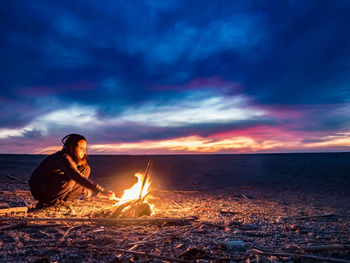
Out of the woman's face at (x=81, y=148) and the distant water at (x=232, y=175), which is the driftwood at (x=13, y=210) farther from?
the distant water at (x=232, y=175)

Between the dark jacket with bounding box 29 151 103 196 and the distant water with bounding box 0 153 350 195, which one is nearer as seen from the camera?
the dark jacket with bounding box 29 151 103 196

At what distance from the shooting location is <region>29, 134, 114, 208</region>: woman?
20.7 feet

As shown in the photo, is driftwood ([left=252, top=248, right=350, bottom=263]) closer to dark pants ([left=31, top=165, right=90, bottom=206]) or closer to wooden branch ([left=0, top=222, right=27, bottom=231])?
wooden branch ([left=0, top=222, right=27, bottom=231])

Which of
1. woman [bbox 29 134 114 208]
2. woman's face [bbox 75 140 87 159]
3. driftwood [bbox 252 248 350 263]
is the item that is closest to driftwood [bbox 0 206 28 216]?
woman [bbox 29 134 114 208]

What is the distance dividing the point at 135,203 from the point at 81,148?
208 centimetres

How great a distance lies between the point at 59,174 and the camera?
21.9 feet

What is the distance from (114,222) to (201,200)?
417cm

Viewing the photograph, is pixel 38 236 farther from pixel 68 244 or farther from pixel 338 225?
pixel 338 225

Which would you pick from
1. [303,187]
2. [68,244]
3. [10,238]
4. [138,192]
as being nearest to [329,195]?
[303,187]

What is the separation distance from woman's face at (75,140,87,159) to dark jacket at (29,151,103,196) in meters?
0.31

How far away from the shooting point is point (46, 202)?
6863 millimetres

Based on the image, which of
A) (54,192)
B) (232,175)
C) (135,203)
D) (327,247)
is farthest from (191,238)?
(232,175)

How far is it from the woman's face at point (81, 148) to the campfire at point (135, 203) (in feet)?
5.06

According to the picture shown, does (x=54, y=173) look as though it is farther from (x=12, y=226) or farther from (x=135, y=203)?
(x=135, y=203)
